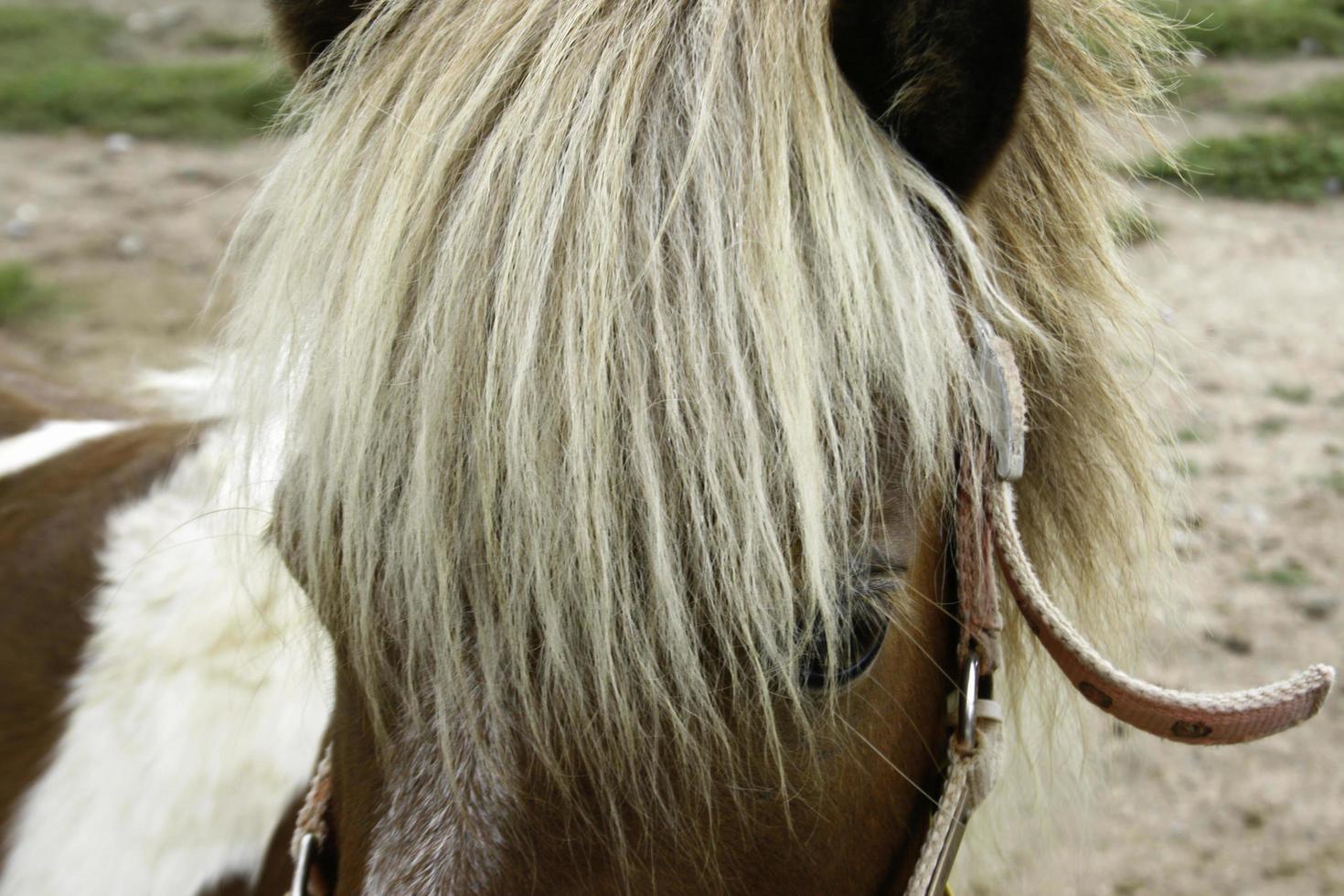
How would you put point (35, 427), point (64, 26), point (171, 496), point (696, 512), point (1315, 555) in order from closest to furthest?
point (696, 512), point (171, 496), point (35, 427), point (1315, 555), point (64, 26)

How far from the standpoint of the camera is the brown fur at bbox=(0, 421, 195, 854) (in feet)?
4.94

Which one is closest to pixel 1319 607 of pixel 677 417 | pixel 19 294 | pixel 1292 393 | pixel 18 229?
pixel 1292 393

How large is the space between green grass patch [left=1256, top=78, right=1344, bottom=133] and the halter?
538cm

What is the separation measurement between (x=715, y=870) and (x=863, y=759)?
0.17m

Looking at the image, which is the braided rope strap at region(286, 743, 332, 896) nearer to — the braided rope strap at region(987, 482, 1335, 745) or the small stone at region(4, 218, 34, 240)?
the braided rope strap at region(987, 482, 1335, 745)

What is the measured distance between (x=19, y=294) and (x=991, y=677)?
16.1ft

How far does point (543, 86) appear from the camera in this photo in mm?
942

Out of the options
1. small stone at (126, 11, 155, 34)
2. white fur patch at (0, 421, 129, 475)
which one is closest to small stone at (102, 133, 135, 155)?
small stone at (126, 11, 155, 34)

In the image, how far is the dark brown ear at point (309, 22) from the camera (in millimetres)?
1164

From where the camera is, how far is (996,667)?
1.04 meters

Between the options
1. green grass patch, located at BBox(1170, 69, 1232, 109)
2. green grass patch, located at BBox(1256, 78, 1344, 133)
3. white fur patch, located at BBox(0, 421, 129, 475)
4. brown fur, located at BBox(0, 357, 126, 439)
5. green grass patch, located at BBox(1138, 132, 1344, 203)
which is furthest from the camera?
green grass patch, located at BBox(1170, 69, 1232, 109)

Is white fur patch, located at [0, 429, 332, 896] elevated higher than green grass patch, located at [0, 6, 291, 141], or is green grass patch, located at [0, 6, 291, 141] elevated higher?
white fur patch, located at [0, 429, 332, 896]

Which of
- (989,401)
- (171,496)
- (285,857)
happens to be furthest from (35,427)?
(989,401)

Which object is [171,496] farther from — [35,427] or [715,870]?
[715,870]
